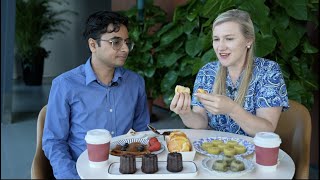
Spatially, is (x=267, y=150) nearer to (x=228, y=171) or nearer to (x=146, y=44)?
(x=228, y=171)

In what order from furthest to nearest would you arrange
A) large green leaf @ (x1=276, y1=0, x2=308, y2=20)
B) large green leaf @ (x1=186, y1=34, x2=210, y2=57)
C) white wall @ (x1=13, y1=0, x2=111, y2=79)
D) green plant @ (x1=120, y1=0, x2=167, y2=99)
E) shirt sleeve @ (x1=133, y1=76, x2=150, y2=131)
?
white wall @ (x1=13, y1=0, x2=111, y2=79) → green plant @ (x1=120, y1=0, x2=167, y2=99) → large green leaf @ (x1=186, y1=34, x2=210, y2=57) → large green leaf @ (x1=276, y1=0, x2=308, y2=20) → shirt sleeve @ (x1=133, y1=76, x2=150, y2=131)

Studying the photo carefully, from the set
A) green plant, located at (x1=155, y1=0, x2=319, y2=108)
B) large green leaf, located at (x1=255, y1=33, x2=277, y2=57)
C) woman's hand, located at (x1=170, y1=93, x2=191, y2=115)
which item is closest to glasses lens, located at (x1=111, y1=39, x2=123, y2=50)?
woman's hand, located at (x1=170, y1=93, x2=191, y2=115)

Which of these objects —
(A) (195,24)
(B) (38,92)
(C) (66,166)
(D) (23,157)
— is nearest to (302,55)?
(A) (195,24)

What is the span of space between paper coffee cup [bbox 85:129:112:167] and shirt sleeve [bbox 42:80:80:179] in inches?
16.1

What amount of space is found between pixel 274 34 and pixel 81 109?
1.70m

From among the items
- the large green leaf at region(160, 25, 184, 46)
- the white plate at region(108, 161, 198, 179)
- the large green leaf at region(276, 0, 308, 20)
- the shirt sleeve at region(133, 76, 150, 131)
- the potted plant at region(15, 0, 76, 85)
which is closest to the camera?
the white plate at region(108, 161, 198, 179)

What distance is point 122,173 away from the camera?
4.80ft

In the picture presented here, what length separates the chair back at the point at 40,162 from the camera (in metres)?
1.87

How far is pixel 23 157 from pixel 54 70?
201cm

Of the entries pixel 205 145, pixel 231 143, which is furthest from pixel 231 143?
pixel 205 145

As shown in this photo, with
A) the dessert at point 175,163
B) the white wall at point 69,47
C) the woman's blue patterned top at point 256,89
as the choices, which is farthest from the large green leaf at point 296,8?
the white wall at point 69,47

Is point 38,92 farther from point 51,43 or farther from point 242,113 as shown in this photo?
point 242,113

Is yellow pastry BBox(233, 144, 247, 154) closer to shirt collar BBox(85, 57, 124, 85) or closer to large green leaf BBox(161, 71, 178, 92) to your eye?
shirt collar BBox(85, 57, 124, 85)

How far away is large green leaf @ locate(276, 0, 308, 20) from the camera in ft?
10.0
